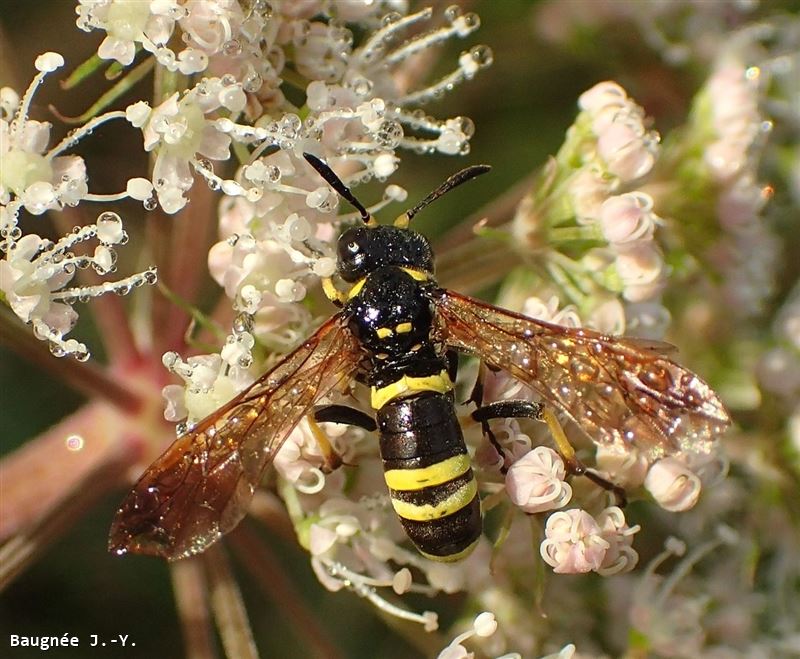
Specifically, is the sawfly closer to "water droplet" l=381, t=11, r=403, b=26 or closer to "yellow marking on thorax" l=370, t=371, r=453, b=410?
"yellow marking on thorax" l=370, t=371, r=453, b=410

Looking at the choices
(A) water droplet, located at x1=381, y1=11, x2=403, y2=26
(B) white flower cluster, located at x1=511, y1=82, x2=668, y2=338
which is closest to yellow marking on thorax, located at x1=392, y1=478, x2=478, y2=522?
(B) white flower cluster, located at x1=511, y1=82, x2=668, y2=338

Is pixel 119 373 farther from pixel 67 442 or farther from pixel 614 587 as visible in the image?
pixel 614 587

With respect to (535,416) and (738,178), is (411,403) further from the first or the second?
(738,178)

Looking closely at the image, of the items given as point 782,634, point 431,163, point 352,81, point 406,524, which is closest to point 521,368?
point 406,524

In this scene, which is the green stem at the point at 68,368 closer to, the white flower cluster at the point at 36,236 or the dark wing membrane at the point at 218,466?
the white flower cluster at the point at 36,236

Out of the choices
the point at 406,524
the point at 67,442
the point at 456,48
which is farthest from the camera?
the point at 456,48
